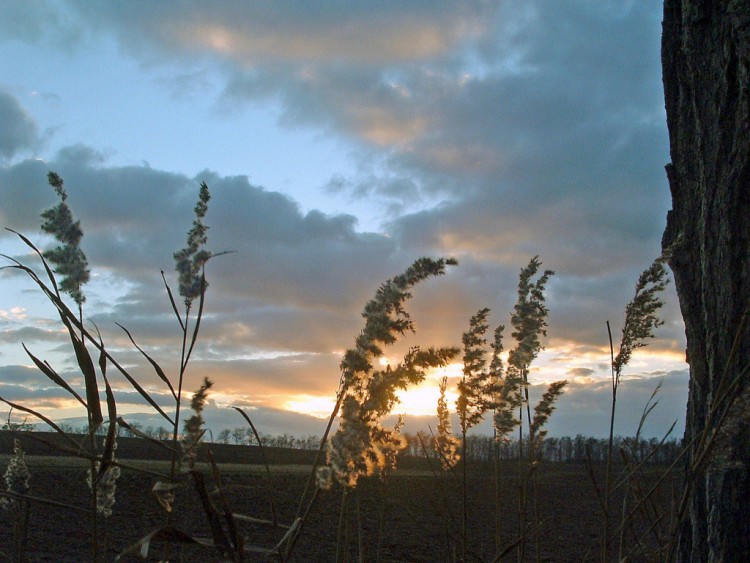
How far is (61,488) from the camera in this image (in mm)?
13031

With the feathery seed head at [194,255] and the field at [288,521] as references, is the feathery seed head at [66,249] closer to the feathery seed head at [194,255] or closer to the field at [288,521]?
the feathery seed head at [194,255]

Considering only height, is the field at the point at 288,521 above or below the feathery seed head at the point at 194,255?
below

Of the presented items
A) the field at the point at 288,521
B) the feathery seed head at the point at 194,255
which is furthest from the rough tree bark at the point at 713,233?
the field at the point at 288,521

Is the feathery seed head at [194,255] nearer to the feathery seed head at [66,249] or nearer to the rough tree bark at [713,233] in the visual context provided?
the feathery seed head at [66,249]

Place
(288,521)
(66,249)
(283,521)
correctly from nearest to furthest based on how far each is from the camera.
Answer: (66,249) → (288,521) → (283,521)

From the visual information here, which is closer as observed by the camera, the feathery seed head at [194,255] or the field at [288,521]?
the feathery seed head at [194,255]

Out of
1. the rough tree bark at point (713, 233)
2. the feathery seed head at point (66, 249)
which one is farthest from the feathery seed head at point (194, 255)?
the rough tree bark at point (713, 233)

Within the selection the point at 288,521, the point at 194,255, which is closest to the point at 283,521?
the point at 288,521

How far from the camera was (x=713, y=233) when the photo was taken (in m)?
3.11

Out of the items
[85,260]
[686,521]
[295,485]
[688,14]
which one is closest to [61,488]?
[295,485]

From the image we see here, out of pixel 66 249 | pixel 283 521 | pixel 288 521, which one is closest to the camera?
pixel 66 249

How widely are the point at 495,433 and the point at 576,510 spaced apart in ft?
55.3

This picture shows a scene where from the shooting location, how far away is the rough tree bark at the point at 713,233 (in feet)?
9.11

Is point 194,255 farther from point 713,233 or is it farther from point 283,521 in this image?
point 283,521
